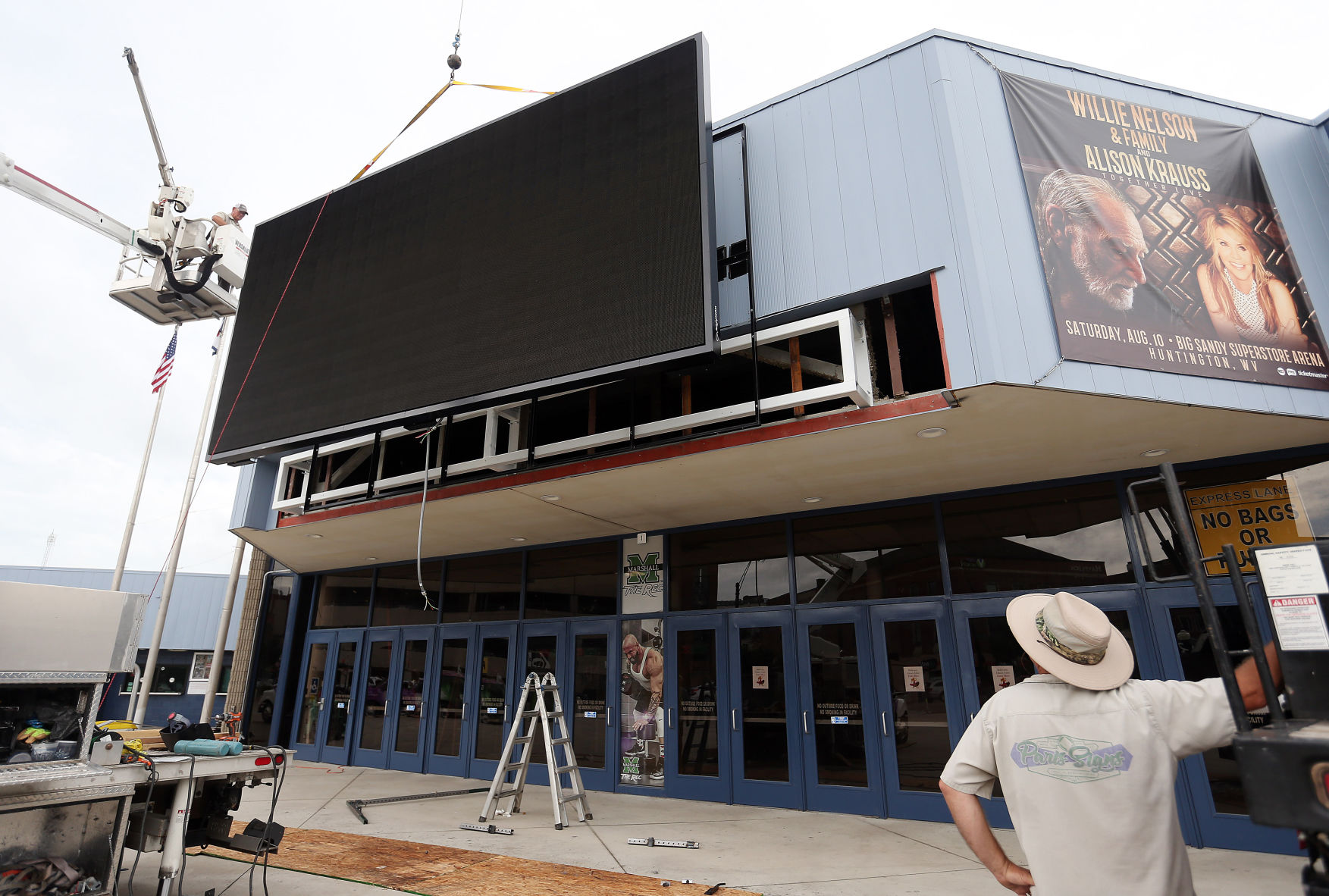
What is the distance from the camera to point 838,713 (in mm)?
6801

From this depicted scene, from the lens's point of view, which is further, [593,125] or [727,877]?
[593,125]

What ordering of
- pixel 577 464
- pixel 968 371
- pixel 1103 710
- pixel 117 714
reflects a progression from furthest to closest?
pixel 117 714 < pixel 577 464 < pixel 968 371 < pixel 1103 710

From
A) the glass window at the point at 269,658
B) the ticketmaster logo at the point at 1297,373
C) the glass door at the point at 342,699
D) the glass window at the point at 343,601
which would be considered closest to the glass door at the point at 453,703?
the glass door at the point at 342,699

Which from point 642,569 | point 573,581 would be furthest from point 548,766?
point 573,581

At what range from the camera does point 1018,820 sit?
2.08 metres

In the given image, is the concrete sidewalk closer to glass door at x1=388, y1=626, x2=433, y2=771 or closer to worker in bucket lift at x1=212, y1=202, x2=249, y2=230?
glass door at x1=388, y1=626, x2=433, y2=771

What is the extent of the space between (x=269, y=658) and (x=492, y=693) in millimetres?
5046

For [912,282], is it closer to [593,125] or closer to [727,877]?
[593,125]

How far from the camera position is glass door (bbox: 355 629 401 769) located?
32.2 ft

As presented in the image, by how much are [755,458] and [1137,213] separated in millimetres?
3596

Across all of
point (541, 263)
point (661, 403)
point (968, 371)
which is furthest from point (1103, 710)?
point (661, 403)

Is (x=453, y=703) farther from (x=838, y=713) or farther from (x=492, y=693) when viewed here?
(x=838, y=713)

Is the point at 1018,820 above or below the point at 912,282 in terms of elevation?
below

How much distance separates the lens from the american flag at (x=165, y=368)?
14.7 m
